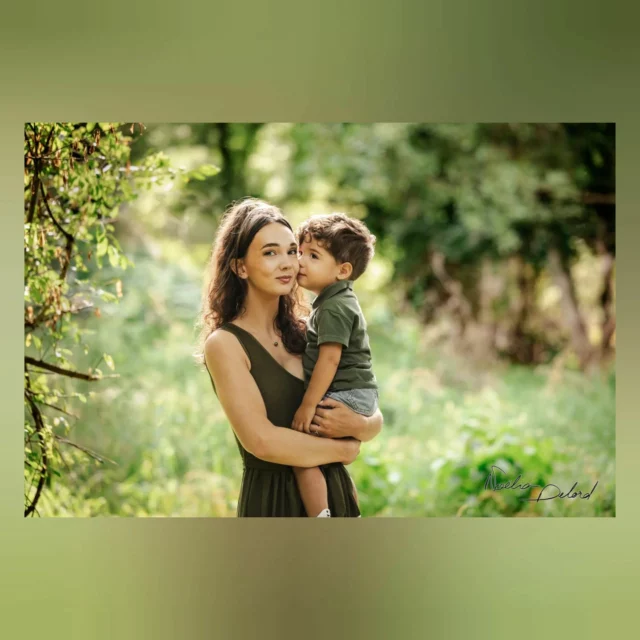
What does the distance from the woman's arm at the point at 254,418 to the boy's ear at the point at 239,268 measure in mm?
195

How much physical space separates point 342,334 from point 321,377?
0.50 ft

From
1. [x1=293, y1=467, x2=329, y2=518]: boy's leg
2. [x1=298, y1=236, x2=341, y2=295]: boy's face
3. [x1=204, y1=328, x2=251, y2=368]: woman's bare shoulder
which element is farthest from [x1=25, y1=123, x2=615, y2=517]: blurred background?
[x1=293, y1=467, x2=329, y2=518]: boy's leg

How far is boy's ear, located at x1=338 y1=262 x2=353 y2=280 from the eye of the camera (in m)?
2.60

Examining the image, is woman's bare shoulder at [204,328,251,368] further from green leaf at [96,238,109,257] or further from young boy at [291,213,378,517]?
green leaf at [96,238,109,257]

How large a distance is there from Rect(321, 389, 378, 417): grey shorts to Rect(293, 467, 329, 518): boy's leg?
237 millimetres

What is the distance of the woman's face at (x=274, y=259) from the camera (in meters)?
2.58

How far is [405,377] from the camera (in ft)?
15.1

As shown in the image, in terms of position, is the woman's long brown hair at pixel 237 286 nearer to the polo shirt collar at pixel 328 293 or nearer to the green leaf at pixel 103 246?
the polo shirt collar at pixel 328 293

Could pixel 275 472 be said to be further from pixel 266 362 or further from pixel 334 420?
pixel 266 362

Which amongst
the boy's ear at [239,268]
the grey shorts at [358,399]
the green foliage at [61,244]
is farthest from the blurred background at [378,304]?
the grey shorts at [358,399]

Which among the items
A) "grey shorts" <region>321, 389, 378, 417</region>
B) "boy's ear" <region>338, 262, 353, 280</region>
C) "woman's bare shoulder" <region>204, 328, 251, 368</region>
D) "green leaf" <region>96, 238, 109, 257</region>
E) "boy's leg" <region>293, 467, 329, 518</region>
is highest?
"green leaf" <region>96, 238, 109, 257</region>
